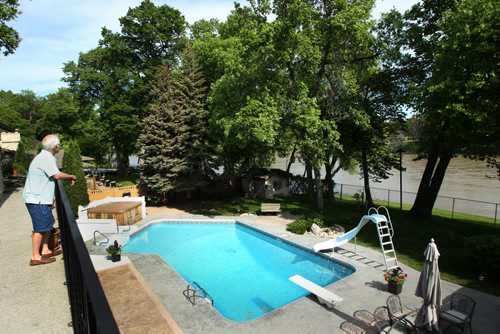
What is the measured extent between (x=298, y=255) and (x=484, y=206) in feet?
71.6

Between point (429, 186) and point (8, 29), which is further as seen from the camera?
point (429, 186)

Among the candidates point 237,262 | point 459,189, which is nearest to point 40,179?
point 237,262

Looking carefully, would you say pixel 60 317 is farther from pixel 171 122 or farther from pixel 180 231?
pixel 171 122

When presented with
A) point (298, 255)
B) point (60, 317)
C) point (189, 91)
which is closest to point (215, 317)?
point (60, 317)

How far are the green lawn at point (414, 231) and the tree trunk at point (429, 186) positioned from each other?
68 centimetres

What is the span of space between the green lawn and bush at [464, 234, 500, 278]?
18 centimetres

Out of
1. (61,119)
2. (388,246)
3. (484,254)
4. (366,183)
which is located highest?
(61,119)

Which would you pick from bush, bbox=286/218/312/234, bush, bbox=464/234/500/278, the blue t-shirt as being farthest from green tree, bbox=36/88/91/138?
bush, bbox=464/234/500/278

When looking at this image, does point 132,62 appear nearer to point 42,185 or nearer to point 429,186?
point 429,186

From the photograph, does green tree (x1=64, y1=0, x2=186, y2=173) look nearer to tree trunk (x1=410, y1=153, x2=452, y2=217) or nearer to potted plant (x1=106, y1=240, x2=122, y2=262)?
potted plant (x1=106, y1=240, x2=122, y2=262)

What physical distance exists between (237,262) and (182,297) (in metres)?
5.15

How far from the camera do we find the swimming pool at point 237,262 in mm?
11578

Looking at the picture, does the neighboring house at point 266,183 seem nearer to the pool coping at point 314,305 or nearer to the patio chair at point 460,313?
the pool coping at point 314,305

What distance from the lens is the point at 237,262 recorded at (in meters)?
14.9
